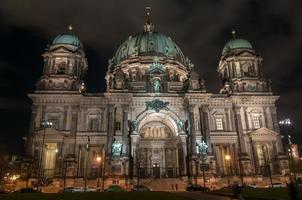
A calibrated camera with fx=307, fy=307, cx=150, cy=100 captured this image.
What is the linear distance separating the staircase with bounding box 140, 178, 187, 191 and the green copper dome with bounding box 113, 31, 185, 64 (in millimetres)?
33156

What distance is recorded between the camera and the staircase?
48312 mm

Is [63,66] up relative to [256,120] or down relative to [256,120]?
up

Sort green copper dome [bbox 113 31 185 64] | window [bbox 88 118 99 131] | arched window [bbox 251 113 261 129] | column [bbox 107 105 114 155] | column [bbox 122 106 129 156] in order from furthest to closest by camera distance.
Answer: green copper dome [bbox 113 31 185 64] → arched window [bbox 251 113 261 129] → window [bbox 88 118 99 131] → column [bbox 107 105 114 155] → column [bbox 122 106 129 156]

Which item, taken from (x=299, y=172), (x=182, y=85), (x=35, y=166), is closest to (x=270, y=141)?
(x=299, y=172)

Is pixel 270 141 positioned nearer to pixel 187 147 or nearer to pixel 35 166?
pixel 187 147

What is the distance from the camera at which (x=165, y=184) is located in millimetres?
49625

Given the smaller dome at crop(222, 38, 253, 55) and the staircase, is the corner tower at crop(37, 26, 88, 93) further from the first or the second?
the smaller dome at crop(222, 38, 253, 55)

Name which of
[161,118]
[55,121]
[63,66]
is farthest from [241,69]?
[55,121]

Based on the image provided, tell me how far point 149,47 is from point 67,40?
21002 mm

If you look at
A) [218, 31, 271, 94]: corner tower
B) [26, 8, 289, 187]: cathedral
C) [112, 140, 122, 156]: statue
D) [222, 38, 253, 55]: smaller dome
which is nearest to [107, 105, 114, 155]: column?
[26, 8, 289, 187]: cathedral

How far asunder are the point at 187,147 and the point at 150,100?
1132cm

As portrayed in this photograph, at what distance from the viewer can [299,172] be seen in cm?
6381

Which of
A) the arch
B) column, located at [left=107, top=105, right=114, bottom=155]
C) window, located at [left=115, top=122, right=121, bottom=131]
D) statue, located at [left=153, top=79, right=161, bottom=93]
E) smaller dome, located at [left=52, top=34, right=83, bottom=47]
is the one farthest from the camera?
smaller dome, located at [left=52, top=34, right=83, bottom=47]

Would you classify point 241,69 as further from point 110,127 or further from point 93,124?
point 93,124
